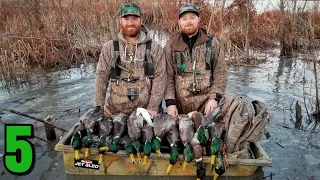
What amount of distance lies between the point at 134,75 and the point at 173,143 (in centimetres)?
124

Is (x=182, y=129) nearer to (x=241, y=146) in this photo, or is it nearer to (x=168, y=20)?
(x=241, y=146)

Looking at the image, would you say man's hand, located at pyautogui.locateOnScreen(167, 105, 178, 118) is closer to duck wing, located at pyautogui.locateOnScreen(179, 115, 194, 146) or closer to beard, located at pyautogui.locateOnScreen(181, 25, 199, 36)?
duck wing, located at pyautogui.locateOnScreen(179, 115, 194, 146)

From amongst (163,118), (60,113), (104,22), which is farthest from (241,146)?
(104,22)

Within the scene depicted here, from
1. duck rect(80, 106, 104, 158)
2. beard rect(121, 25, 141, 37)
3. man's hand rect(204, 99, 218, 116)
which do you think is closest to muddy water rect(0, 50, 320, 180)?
duck rect(80, 106, 104, 158)

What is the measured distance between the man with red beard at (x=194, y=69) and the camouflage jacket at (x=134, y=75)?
0.25m

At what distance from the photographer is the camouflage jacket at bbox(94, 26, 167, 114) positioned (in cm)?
462

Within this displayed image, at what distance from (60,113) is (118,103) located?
2.45 m

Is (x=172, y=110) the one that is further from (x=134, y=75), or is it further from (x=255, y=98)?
(x=255, y=98)

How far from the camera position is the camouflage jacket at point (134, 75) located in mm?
4625

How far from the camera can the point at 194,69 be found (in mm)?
4852

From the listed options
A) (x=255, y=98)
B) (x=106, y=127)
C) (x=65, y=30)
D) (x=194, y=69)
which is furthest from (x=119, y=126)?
(x=65, y=30)

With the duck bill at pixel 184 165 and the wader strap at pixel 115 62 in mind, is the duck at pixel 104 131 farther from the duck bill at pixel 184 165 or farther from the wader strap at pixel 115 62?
the duck bill at pixel 184 165

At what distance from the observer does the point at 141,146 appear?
13.0 feet

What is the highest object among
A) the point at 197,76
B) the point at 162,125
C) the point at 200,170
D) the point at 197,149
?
the point at 197,76
